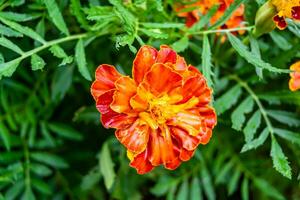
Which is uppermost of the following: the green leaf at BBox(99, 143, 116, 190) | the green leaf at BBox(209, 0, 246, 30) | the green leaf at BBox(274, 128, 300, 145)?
the green leaf at BBox(209, 0, 246, 30)

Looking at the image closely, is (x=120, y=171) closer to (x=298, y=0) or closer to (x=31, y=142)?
(x=31, y=142)

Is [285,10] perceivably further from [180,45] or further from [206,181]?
[206,181]

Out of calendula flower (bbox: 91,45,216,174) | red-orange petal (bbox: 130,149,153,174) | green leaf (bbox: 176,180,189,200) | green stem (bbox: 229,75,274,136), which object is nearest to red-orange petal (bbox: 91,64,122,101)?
calendula flower (bbox: 91,45,216,174)

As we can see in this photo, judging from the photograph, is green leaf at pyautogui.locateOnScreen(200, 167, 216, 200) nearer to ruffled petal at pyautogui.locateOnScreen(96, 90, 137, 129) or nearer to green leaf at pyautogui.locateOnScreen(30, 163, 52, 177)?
green leaf at pyautogui.locateOnScreen(30, 163, 52, 177)

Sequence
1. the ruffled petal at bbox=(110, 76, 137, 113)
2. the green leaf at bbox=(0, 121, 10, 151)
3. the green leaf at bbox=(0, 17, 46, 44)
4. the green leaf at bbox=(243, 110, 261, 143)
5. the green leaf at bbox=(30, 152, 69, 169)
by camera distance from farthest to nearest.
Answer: the green leaf at bbox=(30, 152, 69, 169), the green leaf at bbox=(0, 121, 10, 151), the green leaf at bbox=(243, 110, 261, 143), the green leaf at bbox=(0, 17, 46, 44), the ruffled petal at bbox=(110, 76, 137, 113)

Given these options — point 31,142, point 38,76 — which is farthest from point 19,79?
point 31,142

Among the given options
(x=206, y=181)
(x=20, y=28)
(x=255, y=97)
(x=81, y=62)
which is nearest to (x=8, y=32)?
(x=20, y=28)

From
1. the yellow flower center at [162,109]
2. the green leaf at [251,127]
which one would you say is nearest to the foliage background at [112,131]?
the green leaf at [251,127]
